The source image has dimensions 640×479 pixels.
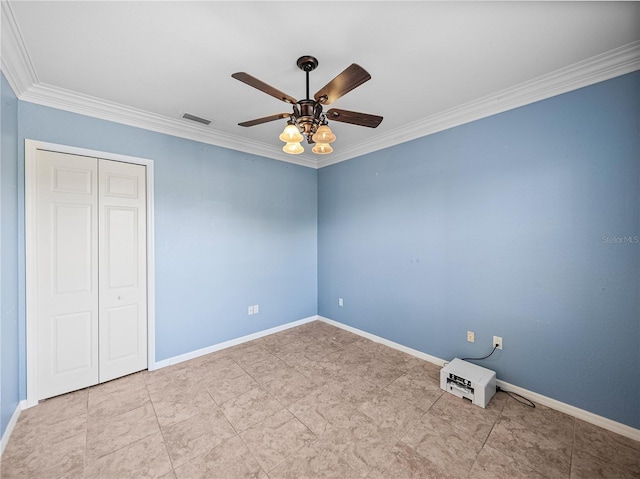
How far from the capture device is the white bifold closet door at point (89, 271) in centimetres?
229

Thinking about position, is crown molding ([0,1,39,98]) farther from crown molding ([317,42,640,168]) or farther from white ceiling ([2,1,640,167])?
crown molding ([317,42,640,168])

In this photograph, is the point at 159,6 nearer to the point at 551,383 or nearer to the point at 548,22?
the point at 548,22

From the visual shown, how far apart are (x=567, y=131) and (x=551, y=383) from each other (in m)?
2.07

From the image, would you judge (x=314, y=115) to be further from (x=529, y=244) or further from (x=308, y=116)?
(x=529, y=244)

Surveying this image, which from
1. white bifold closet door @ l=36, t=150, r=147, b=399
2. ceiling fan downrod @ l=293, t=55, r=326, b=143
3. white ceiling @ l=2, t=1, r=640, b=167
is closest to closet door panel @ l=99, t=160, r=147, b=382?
white bifold closet door @ l=36, t=150, r=147, b=399

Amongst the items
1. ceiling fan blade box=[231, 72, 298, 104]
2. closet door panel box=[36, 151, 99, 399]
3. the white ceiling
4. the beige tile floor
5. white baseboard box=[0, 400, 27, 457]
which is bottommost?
the beige tile floor

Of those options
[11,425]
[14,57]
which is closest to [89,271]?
[11,425]

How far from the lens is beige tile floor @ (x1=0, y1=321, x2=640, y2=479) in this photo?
1634mm

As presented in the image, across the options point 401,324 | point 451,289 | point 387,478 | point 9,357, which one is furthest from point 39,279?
point 451,289

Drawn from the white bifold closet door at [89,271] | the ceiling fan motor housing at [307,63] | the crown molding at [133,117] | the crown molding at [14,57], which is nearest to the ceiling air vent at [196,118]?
the crown molding at [133,117]

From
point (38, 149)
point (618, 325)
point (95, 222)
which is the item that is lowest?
point (618, 325)

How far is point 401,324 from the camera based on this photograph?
3256 millimetres

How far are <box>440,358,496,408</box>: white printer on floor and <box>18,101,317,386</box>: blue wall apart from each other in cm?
230

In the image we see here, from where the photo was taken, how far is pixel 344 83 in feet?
4.85
